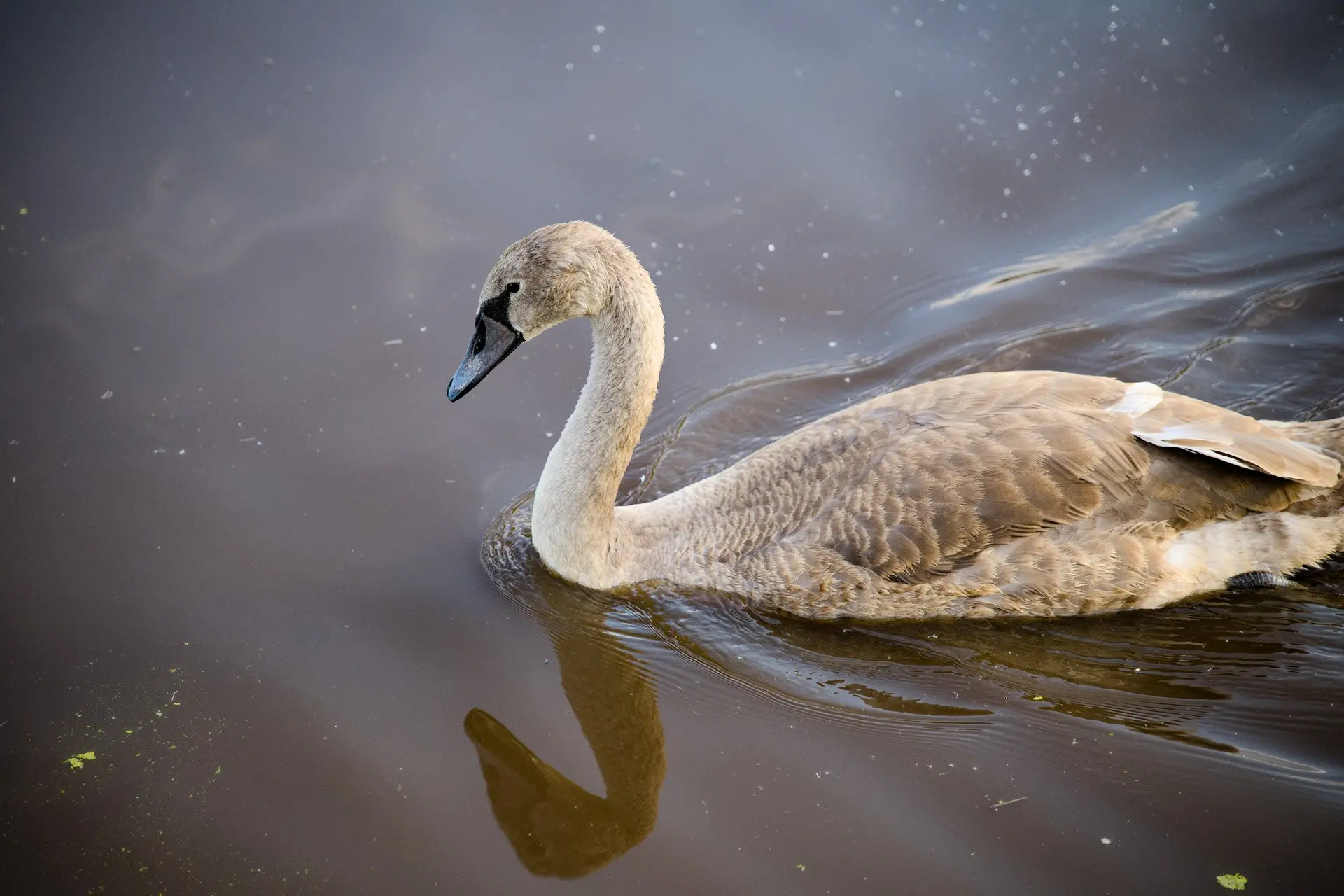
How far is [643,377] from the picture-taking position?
5.58 meters

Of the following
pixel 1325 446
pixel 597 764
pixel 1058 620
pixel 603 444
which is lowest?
pixel 1058 620

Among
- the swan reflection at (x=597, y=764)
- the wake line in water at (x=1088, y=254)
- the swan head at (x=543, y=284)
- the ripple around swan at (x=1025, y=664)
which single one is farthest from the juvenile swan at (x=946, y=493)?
the wake line in water at (x=1088, y=254)

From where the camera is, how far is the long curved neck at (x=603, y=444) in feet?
18.0

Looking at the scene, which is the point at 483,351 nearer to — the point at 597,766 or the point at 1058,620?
the point at 597,766

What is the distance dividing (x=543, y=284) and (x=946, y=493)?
7.44 ft

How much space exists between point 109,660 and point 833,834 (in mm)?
3531

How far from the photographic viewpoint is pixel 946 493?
5422mm

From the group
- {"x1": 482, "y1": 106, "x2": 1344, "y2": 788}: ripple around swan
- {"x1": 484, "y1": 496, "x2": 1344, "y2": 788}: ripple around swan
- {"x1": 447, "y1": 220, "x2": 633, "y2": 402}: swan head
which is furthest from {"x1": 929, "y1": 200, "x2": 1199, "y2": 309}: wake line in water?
{"x1": 447, "y1": 220, "x2": 633, "y2": 402}: swan head

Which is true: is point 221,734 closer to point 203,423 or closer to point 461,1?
point 203,423

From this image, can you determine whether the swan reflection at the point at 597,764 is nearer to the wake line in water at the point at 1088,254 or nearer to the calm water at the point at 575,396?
the calm water at the point at 575,396

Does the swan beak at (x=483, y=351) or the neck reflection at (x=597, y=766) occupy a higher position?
the swan beak at (x=483, y=351)

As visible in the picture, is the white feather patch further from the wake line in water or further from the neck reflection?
the neck reflection

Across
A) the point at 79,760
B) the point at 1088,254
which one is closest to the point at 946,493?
the point at 1088,254

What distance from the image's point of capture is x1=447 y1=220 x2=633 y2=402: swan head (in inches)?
211
